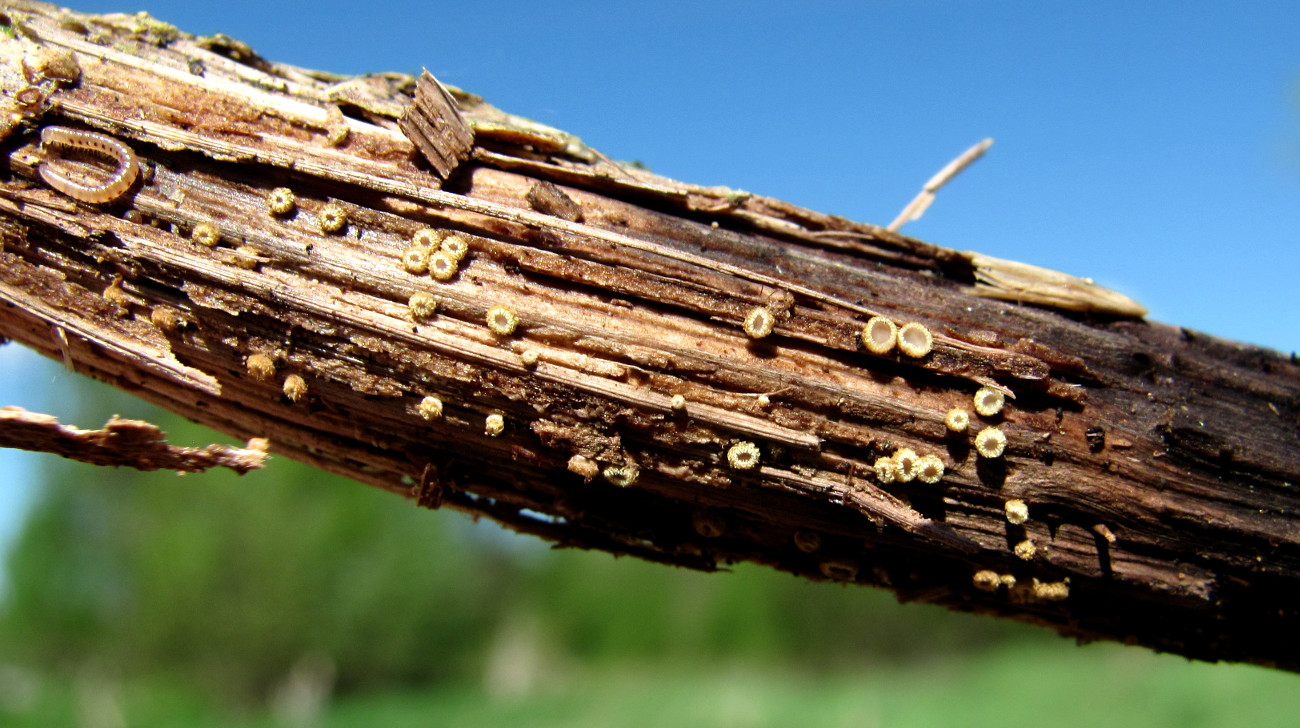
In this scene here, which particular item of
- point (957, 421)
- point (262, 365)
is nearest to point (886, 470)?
point (957, 421)

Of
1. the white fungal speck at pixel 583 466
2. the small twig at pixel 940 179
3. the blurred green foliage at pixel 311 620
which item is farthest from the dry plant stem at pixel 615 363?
the blurred green foliage at pixel 311 620

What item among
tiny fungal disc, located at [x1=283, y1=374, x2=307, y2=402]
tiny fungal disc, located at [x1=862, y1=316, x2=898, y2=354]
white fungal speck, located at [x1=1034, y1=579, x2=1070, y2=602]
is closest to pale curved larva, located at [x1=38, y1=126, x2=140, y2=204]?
tiny fungal disc, located at [x1=283, y1=374, x2=307, y2=402]

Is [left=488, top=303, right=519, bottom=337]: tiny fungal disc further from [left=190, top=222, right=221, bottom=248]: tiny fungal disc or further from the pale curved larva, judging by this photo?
the pale curved larva

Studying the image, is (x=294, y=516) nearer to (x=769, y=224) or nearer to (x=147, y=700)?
(x=147, y=700)

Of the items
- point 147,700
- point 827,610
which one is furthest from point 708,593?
point 147,700

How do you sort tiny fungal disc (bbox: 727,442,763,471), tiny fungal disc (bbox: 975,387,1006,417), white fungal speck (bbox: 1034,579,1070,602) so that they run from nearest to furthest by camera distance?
tiny fungal disc (bbox: 727,442,763,471) < tiny fungal disc (bbox: 975,387,1006,417) < white fungal speck (bbox: 1034,579,1070,602)

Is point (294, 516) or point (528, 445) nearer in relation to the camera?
point (528, 445)
